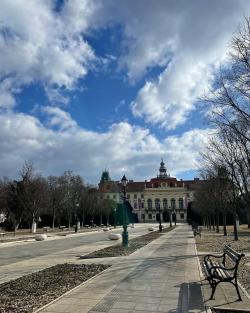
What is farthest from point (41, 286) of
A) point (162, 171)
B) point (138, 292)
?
point (162, 171)

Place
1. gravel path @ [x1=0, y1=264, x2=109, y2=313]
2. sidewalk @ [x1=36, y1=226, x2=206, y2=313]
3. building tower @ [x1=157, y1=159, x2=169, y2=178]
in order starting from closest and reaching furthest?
1. sidewalk @ [x1=36, y1=226, x2=206, y2=313]
2. gravel path @ [x1=0, y1=264, x2=109, y2=313]
3. building tower @ [x1=157, y1=159, x2=169, y2=178]

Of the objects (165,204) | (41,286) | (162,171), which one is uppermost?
(162,171)

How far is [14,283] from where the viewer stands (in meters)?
12.2

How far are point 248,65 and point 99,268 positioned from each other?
26.1 feet

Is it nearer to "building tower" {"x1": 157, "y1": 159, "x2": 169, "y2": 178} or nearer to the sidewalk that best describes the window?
"building tower" {"x1": 157, "y1": 159, "x2": 169, "y2": 178}

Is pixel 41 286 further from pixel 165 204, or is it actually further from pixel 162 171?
pixel 162 171

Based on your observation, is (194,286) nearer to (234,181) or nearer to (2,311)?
(2,311)

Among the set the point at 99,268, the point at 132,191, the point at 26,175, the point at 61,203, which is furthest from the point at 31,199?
the point at 132,191

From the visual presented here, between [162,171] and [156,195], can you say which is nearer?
[156,195]

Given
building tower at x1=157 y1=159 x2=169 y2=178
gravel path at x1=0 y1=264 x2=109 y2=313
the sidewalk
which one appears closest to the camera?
the sidewalk

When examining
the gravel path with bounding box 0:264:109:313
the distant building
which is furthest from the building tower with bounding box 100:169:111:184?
the gravel path with bounding box 0:264:109:313

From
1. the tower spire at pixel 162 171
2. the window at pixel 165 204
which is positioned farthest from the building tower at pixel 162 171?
the window at pixel 165 204

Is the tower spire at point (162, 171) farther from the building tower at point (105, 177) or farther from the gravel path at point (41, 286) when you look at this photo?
the gravel path at point (41, 286)

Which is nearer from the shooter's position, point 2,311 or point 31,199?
point 2,311
